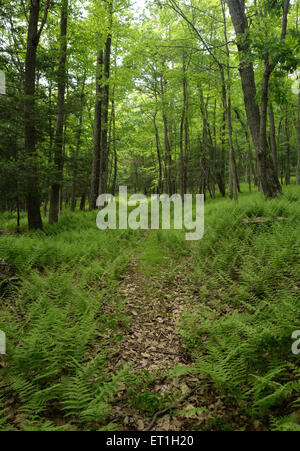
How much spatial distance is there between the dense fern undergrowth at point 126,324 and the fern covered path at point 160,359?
137 mm

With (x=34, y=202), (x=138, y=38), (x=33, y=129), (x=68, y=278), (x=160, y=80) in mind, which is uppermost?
(x=160, y=80)

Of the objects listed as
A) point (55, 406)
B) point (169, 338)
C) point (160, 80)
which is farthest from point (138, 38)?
point (55, 406)

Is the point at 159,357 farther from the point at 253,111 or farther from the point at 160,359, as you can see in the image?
the point at 253,111

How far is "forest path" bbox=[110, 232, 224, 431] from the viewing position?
2.45 meters

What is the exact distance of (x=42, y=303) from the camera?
4281 mm

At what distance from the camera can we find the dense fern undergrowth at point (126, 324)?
7.79ft

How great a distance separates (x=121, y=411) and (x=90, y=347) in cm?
113

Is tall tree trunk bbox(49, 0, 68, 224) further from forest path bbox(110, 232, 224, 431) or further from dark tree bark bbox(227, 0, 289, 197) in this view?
dark tree bark bbox(227, 0, 289, 197)

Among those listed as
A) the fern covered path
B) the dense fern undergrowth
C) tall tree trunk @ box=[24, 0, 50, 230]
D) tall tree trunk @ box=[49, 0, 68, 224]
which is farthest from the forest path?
tall tree trunk @ box=[49, 0, 68, 224]

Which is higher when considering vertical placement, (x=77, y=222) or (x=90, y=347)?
(x=77, y=222)

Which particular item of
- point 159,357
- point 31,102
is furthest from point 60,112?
point 159,357

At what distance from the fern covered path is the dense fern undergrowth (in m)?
0.14

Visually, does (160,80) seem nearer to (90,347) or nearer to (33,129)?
(33,129)

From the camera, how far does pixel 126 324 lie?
411 cm
